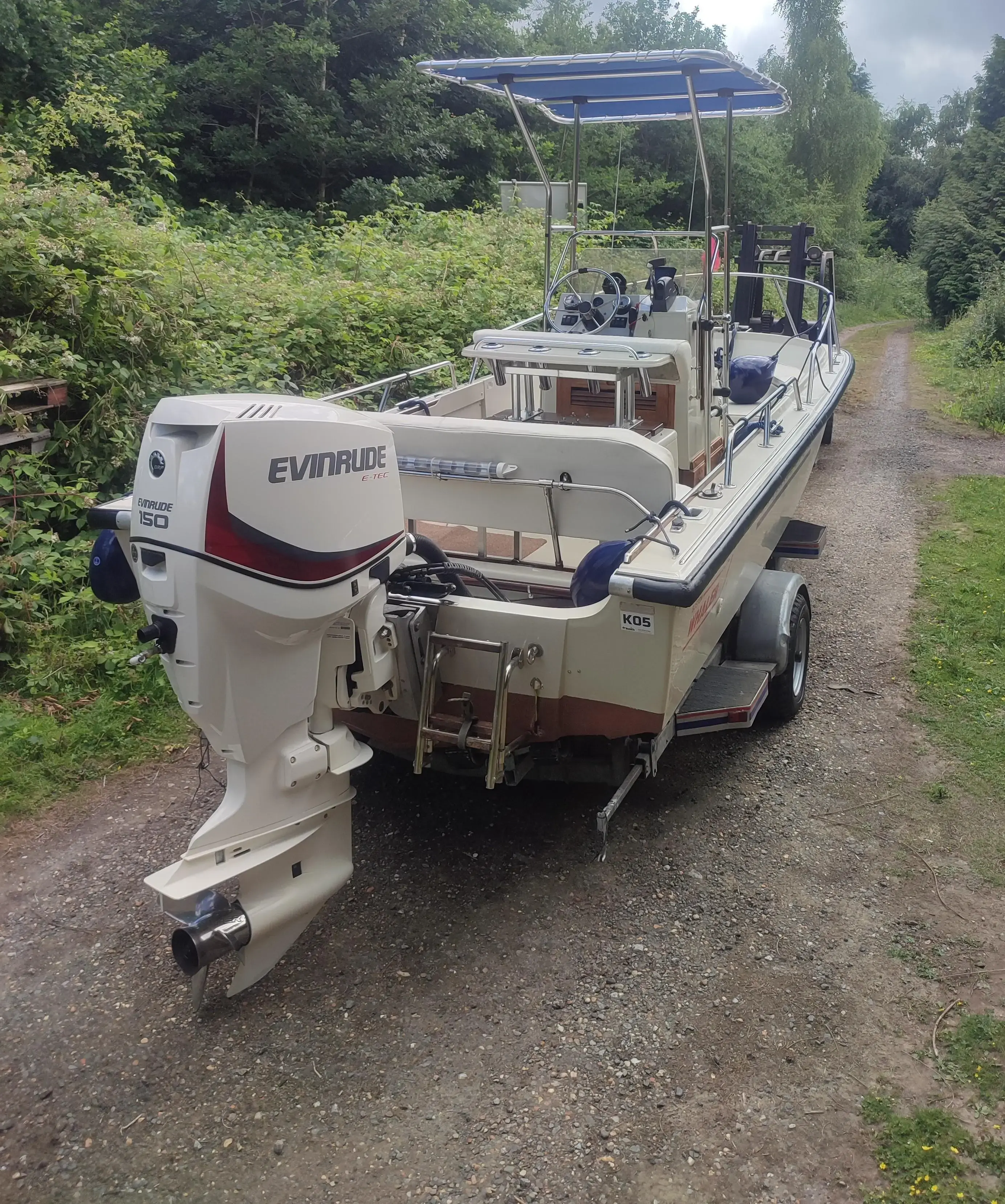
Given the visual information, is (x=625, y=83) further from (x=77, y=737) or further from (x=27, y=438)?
(x=77, y=737)

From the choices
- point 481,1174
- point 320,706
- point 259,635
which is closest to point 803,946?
point 481,1174

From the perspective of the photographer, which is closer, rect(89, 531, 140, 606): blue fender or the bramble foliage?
→ rect(89, 531, 140, 606): blue fender

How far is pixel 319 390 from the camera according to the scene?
673 centimetres

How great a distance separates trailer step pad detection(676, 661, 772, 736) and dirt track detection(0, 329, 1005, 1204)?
398mm

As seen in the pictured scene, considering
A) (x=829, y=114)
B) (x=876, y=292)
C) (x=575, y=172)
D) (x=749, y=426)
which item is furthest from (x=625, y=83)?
(x=829, y=114)

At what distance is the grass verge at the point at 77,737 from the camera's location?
3.88 meters

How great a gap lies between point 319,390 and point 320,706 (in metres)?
4.30

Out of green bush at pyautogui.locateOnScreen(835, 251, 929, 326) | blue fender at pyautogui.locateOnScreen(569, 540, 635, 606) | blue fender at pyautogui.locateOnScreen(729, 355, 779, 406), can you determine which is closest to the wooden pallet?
blue fender at pyautogui.locateOnScreen(569, 540, 635, 606)

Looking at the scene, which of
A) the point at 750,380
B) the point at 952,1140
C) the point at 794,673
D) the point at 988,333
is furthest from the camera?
the point at 988,333

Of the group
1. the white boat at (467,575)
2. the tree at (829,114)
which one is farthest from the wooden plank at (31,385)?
the tree at (829,114)

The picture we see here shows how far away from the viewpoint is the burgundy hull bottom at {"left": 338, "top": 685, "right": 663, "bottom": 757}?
3184mm

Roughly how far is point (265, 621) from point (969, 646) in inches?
157

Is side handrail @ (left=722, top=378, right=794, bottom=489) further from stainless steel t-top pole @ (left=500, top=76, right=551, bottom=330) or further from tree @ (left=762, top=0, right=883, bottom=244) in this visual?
tree @ (left=762, top=0, right=883, bottom=244)

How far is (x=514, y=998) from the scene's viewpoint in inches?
113
